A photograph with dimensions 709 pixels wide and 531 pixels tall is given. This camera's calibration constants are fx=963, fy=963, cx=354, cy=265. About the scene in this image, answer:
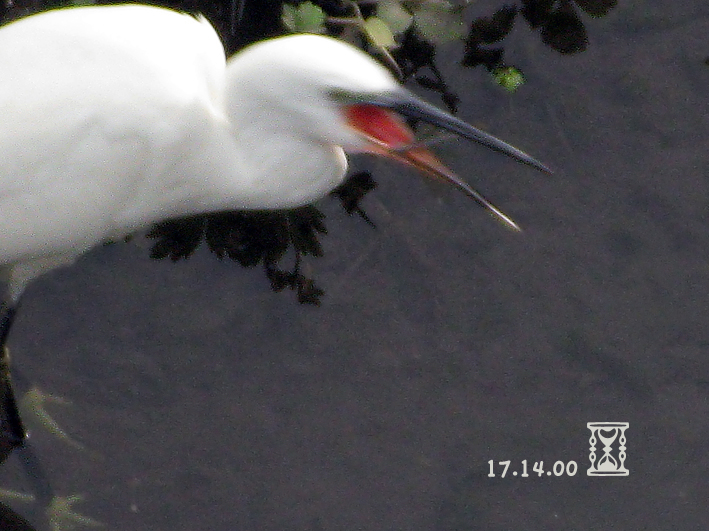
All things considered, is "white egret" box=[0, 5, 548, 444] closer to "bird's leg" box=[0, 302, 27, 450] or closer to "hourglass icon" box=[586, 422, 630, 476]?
"bird's leg" box=[0, 302, 27, 450]

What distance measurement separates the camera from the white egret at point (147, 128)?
3.85 ft

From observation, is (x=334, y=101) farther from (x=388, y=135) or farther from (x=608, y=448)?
(x=608, y=448)

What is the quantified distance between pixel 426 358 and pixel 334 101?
792 millimetres

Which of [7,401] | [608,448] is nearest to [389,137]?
[608,448]

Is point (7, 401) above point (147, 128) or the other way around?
the other way around

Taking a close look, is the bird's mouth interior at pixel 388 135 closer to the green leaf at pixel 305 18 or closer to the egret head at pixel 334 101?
the egret head at pixel 334 101

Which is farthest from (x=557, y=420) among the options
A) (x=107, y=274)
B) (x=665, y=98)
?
(x=107, y=274)

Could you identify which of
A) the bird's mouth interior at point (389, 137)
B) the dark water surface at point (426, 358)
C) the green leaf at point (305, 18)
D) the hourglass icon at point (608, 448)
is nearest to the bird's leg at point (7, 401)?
the dark water surface at point (426, 358)

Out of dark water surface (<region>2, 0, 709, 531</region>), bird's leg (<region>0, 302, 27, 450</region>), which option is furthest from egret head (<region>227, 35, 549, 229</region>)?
bird's leg (<region>0, 302, 27, 450</region>)

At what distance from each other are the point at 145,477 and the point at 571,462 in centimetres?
76

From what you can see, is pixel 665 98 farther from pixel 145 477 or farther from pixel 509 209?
pixel 145 477

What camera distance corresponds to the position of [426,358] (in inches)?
70.9

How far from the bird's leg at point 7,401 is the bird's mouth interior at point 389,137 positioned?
0.89m

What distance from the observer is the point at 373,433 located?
1.74 metres
